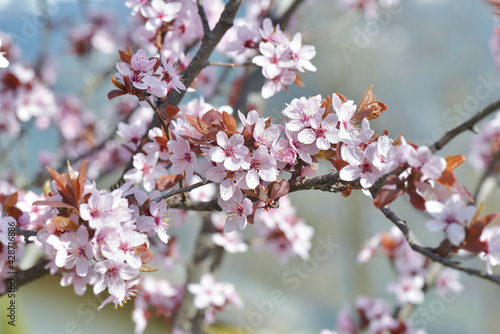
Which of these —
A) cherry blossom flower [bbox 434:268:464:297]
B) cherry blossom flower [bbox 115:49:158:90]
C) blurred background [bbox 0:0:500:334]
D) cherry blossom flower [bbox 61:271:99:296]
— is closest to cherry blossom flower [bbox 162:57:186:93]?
cherry blossom flower [bbox 115:49:158:90]

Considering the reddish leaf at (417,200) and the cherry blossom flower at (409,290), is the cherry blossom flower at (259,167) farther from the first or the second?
the cherry blossom flower at (409,290)

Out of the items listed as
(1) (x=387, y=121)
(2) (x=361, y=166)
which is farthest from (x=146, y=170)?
(1) (x=387, y=121)

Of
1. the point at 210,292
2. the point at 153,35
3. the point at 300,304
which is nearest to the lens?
the point at 153,35

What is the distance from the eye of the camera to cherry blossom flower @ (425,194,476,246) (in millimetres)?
537

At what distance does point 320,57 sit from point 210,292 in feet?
11.4

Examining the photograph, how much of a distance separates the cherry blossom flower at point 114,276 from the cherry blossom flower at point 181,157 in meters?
0.17

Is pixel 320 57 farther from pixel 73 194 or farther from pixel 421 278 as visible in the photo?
pixel 73 194

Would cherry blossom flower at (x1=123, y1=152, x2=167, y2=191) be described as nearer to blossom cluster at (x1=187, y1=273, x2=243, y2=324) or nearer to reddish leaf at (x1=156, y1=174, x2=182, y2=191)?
reddish leaf at (x1=156, y1=174, x2=182, y2=191)

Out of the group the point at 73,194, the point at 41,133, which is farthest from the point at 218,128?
the point at 41,133

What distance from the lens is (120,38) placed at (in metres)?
2.09

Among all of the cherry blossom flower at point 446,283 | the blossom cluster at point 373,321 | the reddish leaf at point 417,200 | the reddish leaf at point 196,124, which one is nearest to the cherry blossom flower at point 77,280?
the reddish leaf at point 196,124

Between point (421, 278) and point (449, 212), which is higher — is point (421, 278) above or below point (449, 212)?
below

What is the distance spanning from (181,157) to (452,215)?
428 mm

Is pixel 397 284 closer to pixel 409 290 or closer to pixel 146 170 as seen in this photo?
pixel 409 290
